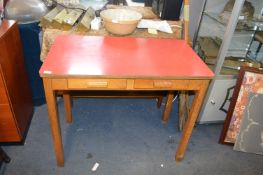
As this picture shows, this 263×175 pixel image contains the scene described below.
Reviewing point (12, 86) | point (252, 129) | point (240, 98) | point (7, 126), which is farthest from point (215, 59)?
point (7, 126)

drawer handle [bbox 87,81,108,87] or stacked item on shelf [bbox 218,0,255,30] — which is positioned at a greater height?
stacked item on shelf [bbox 218,0,255,30]

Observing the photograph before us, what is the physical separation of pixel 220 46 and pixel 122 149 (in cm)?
108

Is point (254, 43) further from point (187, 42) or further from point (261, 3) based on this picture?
point (187, 42)

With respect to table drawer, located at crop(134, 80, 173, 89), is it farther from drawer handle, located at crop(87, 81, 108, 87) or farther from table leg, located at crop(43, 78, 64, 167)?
table leg, located at crop(43, 78, 64, 167)

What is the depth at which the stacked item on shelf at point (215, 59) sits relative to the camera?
6.03 ft

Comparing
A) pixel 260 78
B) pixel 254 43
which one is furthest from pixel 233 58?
pixel 260 78

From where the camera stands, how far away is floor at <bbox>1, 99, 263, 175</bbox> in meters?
1.56

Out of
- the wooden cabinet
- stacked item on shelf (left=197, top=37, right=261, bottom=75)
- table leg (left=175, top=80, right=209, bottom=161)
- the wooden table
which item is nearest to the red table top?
the wooden table

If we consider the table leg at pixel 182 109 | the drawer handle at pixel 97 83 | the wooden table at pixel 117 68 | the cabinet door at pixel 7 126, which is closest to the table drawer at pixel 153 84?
the wooden table at pixel 117 68

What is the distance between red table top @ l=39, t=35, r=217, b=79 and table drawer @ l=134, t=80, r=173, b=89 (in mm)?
48

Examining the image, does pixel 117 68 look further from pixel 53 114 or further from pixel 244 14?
pixel 244 14

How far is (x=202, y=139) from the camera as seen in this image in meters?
1.87

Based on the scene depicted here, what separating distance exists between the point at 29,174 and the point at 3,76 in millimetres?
656

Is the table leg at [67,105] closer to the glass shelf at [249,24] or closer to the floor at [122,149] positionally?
the floor at [122,149]
